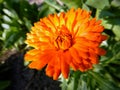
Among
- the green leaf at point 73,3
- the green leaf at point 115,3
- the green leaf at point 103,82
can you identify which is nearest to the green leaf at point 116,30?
the green leaf at point 115,3

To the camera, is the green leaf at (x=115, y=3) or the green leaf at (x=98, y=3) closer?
the green leaf at (x=98, y=3)

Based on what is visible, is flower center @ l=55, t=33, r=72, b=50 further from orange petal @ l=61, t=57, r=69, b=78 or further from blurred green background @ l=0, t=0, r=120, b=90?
blurred green background @ l=0, t=0, r=120, b=90

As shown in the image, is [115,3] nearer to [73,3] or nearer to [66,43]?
[73,3]

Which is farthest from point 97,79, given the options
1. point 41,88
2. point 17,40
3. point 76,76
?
point 17,40

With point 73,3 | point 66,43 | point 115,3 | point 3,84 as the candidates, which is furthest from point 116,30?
point 3,84

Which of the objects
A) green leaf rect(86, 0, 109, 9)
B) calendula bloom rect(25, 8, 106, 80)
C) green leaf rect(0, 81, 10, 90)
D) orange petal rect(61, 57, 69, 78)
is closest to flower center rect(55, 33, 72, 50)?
calendula bloom rect(25, 8, 106, 80)

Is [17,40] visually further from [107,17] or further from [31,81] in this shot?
[107,17]

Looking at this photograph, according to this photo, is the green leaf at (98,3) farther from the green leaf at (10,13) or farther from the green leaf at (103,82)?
the green leaf at (10,13)
